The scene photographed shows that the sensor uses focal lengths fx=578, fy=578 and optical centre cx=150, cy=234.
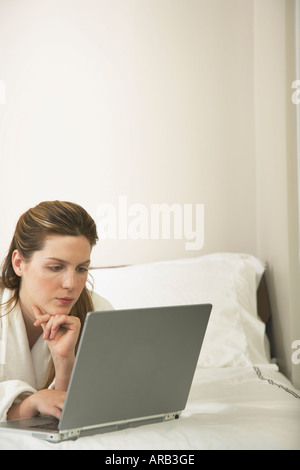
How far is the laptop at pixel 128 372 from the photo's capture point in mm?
956

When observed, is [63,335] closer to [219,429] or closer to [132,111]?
[219,429]

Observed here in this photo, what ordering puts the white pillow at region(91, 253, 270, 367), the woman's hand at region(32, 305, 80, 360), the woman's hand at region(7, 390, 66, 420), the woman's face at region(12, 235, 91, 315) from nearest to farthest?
the woman's hand at region(7, 390, 66, 420) → the woman's hand at region(32, 305, 80, 360) → the woman's face at region(12, 235, 91, 315) → the white pillow at region(91, 253, 270, 367)

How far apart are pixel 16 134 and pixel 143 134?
479mm

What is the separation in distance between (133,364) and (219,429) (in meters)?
0.20

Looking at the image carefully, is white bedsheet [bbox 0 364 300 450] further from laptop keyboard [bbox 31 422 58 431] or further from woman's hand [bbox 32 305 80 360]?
woman's hand [bbox 32 305 80 360]

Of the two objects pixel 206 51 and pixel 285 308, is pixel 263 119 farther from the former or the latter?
pixel 285 308

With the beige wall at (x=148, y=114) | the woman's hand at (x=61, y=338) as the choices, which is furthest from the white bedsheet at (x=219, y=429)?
the beige wall at (x=148, y=114)

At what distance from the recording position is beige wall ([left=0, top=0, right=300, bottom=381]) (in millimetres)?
2096

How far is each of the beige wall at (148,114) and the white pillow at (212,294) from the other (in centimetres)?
12

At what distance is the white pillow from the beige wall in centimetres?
12

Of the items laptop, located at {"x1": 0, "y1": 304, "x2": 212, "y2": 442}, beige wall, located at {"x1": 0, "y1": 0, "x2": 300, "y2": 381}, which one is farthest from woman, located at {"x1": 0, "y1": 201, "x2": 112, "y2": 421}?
beige wall, located at {"x1": 0, "y1": 0, "x2": 300, "y2": 381}

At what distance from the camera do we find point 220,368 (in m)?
1.83

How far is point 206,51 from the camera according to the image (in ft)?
7.42

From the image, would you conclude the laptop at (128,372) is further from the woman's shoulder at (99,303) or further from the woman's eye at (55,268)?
the woman's shoulder at (99,303)
